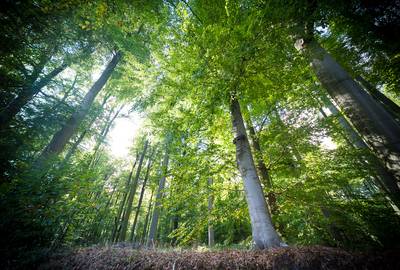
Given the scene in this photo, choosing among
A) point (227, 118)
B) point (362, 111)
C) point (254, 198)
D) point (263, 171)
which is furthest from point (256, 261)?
point (227, 118)

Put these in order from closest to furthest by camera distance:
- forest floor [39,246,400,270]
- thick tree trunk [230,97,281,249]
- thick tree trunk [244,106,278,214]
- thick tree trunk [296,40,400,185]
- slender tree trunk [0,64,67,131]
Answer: forest floor [39,246,400,270]
thick tree trunk [296,40,400,185]
thick tree trunk [230,97,281,249]
thick tree trunk [244,106,278,214]
slender tree trunk [0,64,67,131]

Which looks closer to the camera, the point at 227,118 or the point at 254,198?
the point at 254,198

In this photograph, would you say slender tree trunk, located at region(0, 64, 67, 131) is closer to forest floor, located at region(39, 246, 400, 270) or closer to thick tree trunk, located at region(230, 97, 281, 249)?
forest floor, located at region(39, 246, 400, 270)

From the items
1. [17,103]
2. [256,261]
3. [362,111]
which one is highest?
[17,103]

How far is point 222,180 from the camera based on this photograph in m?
4.73

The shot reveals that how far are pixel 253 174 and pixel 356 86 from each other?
2.44 m

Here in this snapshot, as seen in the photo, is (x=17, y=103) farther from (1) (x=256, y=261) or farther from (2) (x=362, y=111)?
(2) (x=362, y=111)

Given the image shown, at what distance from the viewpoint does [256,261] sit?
6.98 feet

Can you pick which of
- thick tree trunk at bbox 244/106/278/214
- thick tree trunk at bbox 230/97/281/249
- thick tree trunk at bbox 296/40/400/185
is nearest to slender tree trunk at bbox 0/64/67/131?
thick tree trunk at bbox 230/97/281/249

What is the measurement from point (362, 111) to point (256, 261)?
9.26 ft

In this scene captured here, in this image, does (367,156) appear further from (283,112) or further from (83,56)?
(83,56)

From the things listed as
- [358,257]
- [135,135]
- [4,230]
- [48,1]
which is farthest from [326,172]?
[135,135]

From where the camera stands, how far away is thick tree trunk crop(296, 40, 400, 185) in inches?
96.5

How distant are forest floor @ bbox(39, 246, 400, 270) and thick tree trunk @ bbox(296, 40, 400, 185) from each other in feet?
4.34
